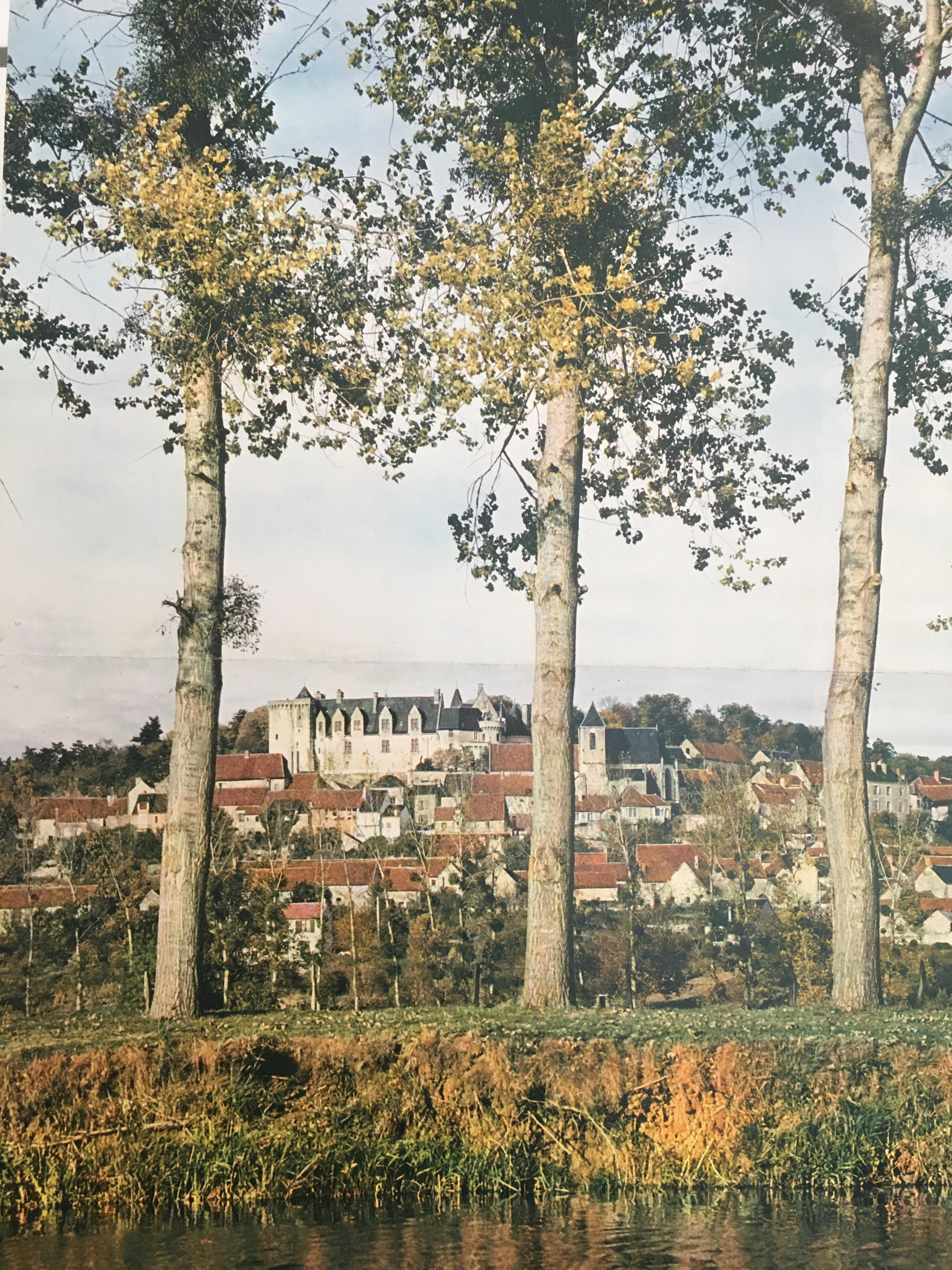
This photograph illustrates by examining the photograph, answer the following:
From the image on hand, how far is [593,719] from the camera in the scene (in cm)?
812

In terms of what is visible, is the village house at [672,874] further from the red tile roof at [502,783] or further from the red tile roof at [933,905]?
the red tile roof at [933,905]

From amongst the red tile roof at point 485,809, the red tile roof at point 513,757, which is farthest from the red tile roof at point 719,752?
the red tile roof at point 485,809

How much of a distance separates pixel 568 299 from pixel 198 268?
2.19 metres

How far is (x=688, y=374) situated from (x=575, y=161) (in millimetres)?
1464

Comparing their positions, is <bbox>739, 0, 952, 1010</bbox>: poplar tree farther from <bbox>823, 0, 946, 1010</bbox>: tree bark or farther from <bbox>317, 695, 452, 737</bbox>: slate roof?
<bbox>317, 695, 452, 737</bbox>: slate roof

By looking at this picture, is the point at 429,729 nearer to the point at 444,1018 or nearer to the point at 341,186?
the point at 444,1018

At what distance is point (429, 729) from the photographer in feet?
25.6

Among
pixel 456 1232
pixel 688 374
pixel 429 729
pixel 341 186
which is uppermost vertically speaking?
pixel 341 186

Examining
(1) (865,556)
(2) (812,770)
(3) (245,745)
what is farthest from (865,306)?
(3) (245,745)

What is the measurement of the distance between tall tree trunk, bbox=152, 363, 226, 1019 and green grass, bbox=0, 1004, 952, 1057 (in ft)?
1.11

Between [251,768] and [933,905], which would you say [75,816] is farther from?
[933,905]

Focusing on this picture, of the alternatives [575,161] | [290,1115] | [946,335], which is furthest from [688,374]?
[290,1115]

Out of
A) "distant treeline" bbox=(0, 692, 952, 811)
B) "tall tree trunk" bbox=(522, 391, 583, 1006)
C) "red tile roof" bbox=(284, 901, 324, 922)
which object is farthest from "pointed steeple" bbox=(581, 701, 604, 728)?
"red tile roof" bbox=(284, 901, 324, 922)

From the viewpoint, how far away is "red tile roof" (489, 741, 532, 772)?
7.96 m
